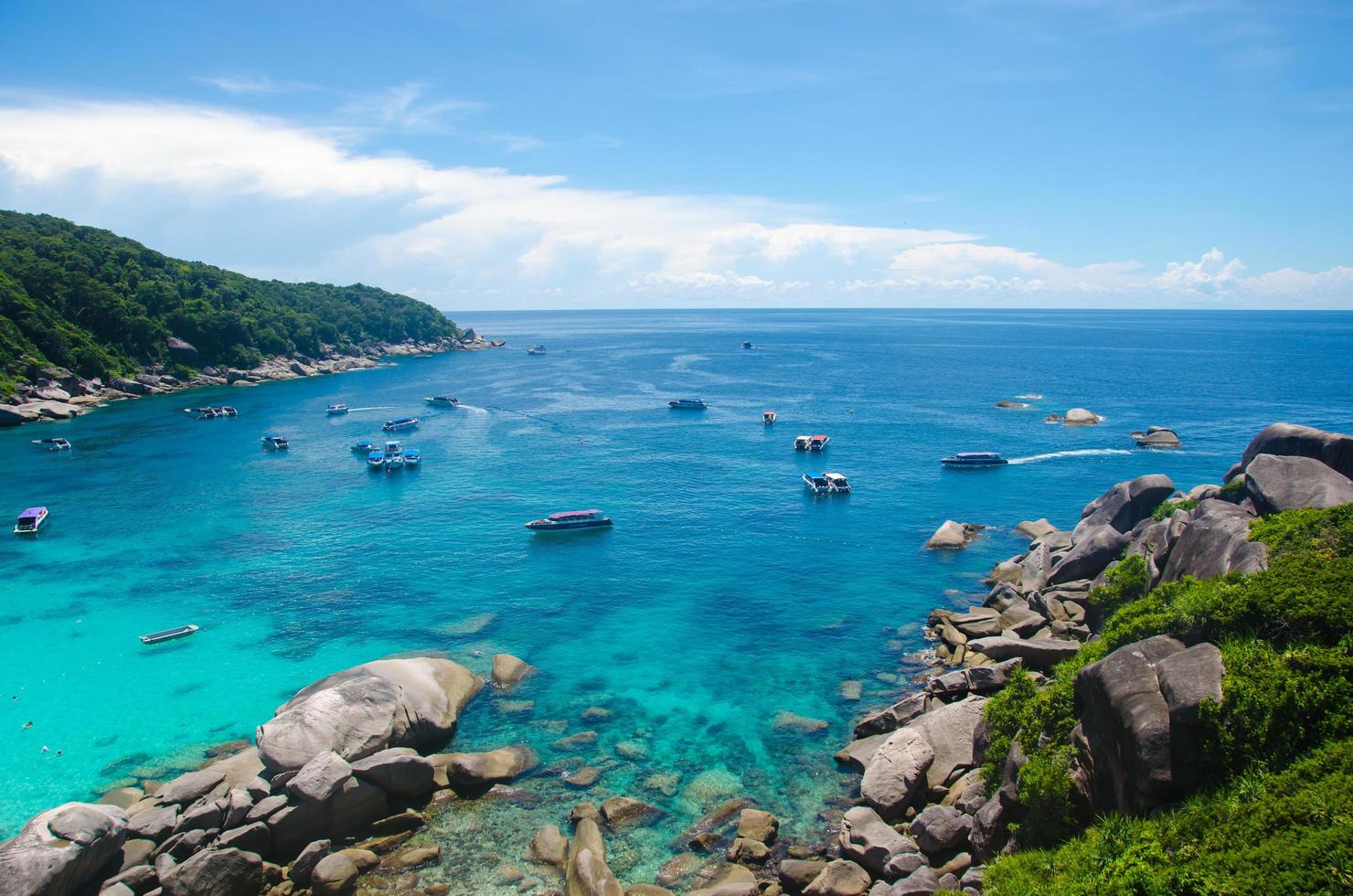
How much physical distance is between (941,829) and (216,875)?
28.7 m

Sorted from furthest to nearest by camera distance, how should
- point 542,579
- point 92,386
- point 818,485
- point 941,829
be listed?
point 92,386 < point 818,485 < point 542,579 < point 941,829

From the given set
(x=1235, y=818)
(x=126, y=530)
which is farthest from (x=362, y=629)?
(x=1235, y=818)

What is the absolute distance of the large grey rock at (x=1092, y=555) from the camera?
53094mm

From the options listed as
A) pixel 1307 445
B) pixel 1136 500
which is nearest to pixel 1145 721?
pixel 1307 445

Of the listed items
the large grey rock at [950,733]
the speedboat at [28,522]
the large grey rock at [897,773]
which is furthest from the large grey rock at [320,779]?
the speedboat at [28,522]

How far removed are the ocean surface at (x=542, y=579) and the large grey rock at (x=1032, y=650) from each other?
615 cm

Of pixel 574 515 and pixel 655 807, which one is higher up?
pixel 574 515

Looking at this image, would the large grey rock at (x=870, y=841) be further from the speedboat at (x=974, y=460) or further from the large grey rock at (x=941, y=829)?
the speedboat at (x=974, y=460)

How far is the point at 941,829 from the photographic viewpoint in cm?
2956

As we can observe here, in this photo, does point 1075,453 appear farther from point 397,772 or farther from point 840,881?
point 397,772

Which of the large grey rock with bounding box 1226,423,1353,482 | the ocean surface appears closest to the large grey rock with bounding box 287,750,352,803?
the ocean surface

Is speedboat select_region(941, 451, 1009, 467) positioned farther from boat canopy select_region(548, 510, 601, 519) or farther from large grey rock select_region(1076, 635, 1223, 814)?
large grey rock select_region(1076, 635, 1223, 814)

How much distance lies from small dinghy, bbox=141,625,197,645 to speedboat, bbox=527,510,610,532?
30.8m

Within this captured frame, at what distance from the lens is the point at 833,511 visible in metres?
83.6
